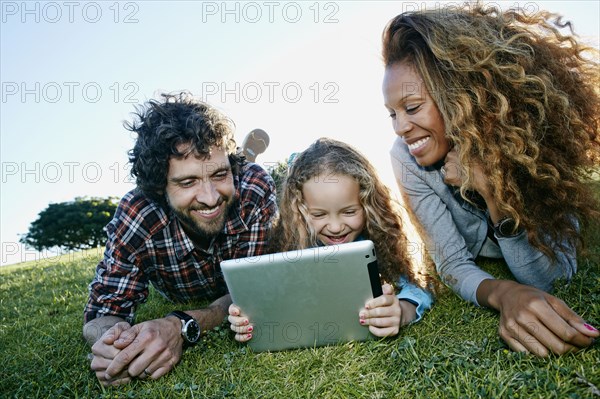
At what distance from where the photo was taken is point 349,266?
2352mm

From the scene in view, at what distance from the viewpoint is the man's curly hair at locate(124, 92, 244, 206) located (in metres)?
3.40

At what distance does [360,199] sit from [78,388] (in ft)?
6.79

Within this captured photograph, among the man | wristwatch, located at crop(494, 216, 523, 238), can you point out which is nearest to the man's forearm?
the man

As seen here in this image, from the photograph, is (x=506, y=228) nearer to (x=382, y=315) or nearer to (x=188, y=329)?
(x=382, y=315)

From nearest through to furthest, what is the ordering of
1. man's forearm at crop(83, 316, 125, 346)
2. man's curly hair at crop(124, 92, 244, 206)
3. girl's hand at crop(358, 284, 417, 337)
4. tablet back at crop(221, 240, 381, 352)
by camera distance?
tablet back at crop(221, 240, 381, 352) < girl's hand at crop(358, 284, 417, 337) < man's forearm at crop(83, 316, 125, 346) < man's curly hair at crop(124, 92, 244, 206)

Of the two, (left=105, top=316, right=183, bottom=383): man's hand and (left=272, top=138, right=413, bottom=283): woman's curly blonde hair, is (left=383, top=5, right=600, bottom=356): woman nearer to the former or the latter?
(left=272, top=138, right=413, bottom=283): woman's curly blonde hair

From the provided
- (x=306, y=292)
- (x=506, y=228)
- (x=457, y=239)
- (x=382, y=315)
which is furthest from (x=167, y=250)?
(x=506, y=228)

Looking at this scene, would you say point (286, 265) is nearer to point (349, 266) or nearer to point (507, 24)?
point (349, 266)

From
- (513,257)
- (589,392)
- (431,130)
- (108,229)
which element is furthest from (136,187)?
(589,392)

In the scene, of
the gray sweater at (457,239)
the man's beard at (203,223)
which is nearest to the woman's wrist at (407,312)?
the gray sweater at (457,239)

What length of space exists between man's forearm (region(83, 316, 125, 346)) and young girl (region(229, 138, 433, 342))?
1.32 m

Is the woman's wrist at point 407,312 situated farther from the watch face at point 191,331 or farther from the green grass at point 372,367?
the watch face at point 191,331

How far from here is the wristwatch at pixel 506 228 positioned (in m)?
2.92

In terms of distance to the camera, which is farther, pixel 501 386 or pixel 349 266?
pixel 349 266
